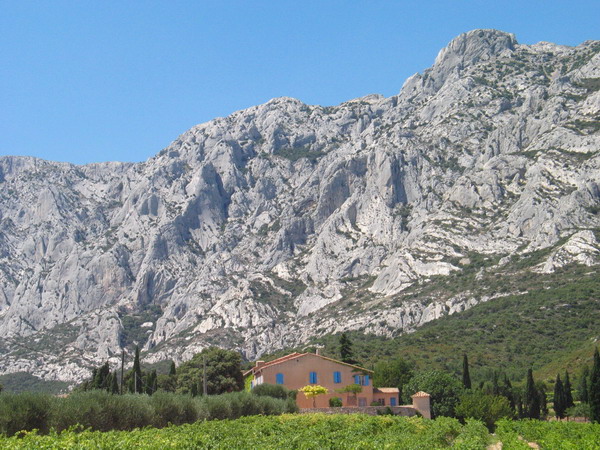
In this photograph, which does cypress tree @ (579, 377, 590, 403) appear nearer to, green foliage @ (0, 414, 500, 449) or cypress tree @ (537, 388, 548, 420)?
cypress tree @ (537, 388, 548, 420)

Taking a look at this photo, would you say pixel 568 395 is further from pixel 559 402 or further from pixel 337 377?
pixel 337 377

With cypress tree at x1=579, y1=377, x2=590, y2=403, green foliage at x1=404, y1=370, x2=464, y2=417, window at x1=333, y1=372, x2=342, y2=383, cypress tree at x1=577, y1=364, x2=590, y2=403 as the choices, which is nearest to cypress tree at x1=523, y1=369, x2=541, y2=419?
cypress tree at x1=579, y1=377, x2=590, y2=403

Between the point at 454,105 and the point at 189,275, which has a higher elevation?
the point at 454,105

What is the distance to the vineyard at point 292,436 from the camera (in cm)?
1794

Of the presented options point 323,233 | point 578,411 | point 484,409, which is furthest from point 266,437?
point 323,233

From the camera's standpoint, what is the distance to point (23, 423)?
24.9 m

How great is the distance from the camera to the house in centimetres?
6169

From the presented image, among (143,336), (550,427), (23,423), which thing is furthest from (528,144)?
(23,423)

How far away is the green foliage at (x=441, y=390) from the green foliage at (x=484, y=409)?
1.91 m

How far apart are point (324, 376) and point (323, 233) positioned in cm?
9902

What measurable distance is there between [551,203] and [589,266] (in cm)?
2052

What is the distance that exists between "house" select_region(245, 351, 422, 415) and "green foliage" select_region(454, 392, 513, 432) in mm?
8235

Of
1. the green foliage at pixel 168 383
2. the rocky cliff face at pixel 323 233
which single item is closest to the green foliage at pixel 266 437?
the green foliage at pixel 168 383

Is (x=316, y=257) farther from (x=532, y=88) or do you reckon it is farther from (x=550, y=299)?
(x=532, y=88)
